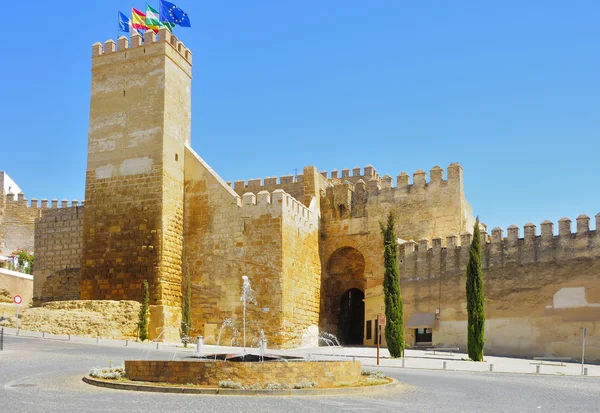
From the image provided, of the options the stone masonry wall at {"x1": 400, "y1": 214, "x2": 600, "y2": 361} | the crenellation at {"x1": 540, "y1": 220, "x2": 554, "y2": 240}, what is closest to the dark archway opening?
the stone masonry wall at {"x1": 400, "y1": 214, "x2": 600, "y2": 361}

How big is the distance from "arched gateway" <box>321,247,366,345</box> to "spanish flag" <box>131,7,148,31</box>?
485 inches

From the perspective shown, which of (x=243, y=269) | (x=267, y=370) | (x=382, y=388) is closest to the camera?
(x=267, y=370)

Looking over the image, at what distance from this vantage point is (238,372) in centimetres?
1145

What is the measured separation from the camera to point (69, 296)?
3055 cm

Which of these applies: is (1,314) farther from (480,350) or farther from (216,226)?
(480,350)

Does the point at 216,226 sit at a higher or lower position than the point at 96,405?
higher

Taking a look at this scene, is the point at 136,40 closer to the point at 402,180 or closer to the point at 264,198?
the point at 264,198

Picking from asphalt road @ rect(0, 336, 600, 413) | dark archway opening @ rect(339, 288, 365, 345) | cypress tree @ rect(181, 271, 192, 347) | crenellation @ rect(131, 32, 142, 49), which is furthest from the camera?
dark archway opening @ rect(339, 288, 365, 345)

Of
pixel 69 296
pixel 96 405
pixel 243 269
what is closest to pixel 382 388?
pixel 96 405

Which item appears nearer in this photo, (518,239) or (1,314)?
(1,314)

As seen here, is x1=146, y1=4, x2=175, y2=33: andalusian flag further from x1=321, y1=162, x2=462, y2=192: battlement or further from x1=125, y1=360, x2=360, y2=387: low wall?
x1=125, y1=360, x2=360, y2=387: low wall

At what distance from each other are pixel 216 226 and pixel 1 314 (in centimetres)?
790

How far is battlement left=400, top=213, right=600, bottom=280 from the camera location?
23953 millimetres

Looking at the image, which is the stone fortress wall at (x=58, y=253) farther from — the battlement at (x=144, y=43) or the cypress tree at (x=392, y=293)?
the cypress tree at (x=392, y=293)
